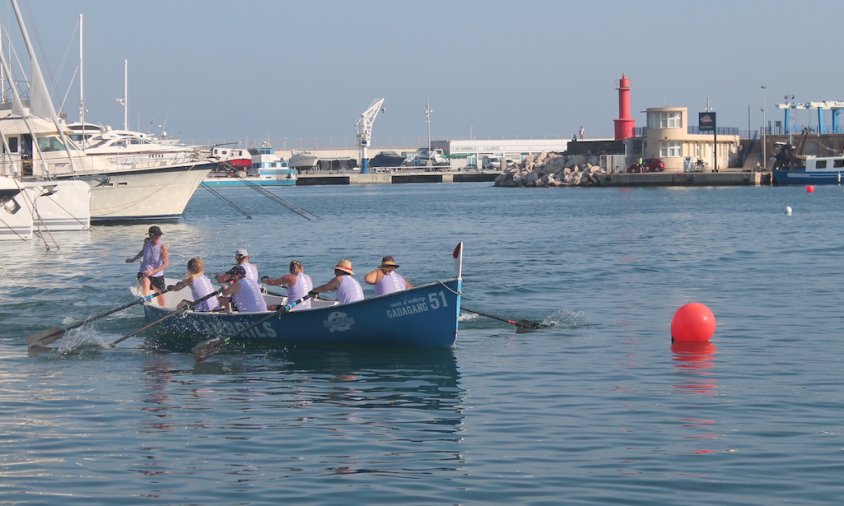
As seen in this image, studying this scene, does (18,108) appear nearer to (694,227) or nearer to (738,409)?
(694,227)

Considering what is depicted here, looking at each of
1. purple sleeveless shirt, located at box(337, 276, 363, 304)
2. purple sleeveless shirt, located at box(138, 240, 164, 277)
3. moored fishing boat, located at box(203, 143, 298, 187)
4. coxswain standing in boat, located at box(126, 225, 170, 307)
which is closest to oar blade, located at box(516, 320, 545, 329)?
purple sleeveless shirt, located at box(337, 276, 363, 304)

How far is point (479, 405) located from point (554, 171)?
9897 cm

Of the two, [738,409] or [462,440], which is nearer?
[462,440]

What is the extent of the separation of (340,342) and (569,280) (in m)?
11.9

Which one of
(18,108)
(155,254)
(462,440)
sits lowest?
(462,440)

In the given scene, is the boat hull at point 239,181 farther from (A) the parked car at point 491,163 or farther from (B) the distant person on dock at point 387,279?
(B) the distant person on dock at point 387,279

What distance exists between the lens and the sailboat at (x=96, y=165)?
48938 mm

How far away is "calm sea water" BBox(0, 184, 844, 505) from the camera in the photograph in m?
11.1

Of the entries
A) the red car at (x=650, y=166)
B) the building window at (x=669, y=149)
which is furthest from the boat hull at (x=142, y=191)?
the building window at (x=669, y=149)

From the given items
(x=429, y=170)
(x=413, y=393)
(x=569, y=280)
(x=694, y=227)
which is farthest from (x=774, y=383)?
(x=429, y=170)

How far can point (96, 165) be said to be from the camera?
5197cm

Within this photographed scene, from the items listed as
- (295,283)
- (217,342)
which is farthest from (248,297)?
(217,342)

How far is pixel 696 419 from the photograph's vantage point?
13.6m

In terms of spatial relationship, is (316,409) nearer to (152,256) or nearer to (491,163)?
(152,256)
